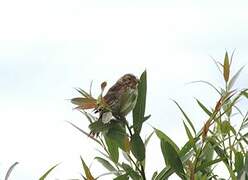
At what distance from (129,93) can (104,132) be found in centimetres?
14

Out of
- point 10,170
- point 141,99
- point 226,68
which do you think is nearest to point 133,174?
point 141,99

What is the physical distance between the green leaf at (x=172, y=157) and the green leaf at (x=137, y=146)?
0.06 metres

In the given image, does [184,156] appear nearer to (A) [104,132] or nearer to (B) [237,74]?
(A) [104,132]

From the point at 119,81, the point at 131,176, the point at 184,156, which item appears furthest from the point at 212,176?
the point at 119,81

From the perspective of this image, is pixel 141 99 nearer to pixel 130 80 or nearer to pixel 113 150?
pixel 130 80

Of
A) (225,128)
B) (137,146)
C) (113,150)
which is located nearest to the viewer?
(137,146)

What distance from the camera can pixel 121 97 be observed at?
171 cm

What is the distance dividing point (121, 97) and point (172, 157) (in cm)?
23

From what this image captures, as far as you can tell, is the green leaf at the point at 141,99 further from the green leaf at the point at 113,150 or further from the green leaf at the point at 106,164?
the green leaf at the point at 106,164

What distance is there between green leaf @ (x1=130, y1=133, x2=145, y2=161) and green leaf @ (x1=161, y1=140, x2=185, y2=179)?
0.06 metres

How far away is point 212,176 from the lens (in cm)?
185

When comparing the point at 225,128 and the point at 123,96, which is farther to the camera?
the point at 225,128

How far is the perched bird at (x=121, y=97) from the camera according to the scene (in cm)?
170

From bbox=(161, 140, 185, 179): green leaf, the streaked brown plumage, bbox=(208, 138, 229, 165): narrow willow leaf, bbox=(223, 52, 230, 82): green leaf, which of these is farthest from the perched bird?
bbox=(223, 52, 230, 82): green leaf
